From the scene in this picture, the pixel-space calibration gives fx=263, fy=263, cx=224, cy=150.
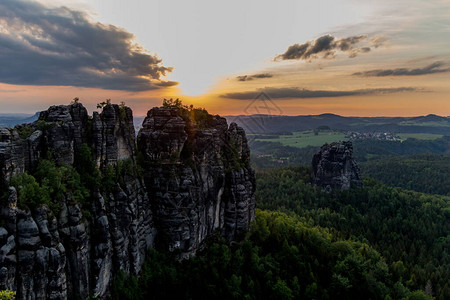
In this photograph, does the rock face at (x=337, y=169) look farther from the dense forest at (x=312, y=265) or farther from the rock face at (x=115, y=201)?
the rock face at (x=115, y=201)

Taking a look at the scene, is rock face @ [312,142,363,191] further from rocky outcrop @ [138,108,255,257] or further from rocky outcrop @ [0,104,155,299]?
rocky outcrop @ [0,104,155,299]

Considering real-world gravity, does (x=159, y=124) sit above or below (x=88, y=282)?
above

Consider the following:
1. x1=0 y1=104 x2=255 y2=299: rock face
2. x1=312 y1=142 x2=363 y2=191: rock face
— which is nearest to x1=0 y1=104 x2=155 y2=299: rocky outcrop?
x1=0 y1=104 x2=255 y2=299: rock face

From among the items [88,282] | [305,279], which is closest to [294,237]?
[305,279]

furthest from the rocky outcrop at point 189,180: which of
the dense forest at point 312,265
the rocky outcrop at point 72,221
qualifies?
the dense forest at point 312,265

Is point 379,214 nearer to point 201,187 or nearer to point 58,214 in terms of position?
point 201,187

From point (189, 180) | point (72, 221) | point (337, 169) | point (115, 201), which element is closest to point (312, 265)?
point (189, 180)
